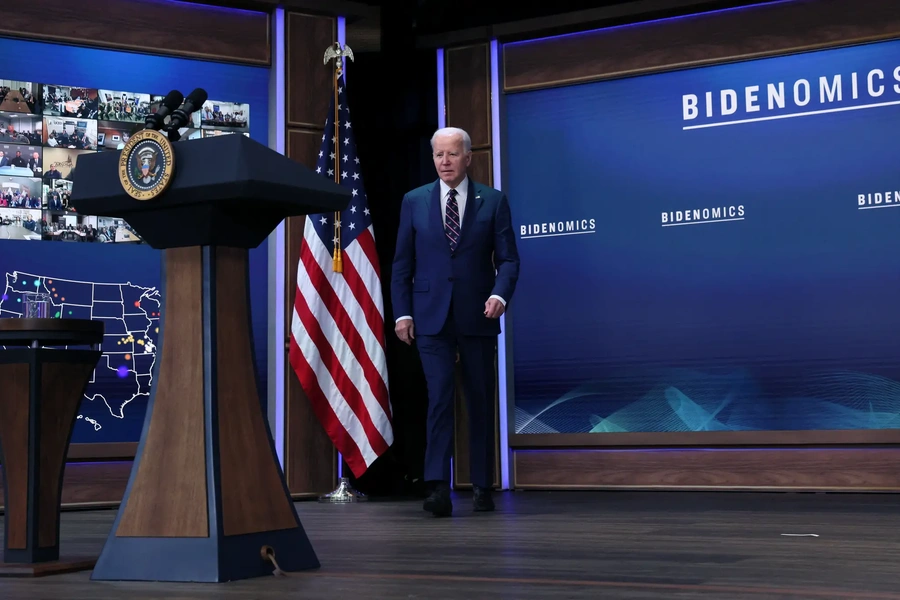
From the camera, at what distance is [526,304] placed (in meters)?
5.21

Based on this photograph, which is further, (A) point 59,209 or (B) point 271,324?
(B) point 271,324

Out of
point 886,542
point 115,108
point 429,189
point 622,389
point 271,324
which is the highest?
point 115,108

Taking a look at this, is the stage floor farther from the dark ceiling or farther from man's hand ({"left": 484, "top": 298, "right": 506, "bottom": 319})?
the dark ceiling

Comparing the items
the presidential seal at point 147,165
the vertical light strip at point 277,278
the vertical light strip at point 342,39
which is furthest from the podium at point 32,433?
the vertical light strip at point 342,39

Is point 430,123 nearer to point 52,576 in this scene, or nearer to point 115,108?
point 115,108

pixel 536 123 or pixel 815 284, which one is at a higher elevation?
pixel 536 123

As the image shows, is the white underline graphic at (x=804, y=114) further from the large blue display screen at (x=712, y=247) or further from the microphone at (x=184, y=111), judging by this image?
the microphone at (x=184, y=111)

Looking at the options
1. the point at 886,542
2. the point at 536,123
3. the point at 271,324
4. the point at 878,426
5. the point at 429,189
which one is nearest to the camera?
the point at 886,542

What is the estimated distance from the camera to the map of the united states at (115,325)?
450 cm

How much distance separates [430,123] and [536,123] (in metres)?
0.56

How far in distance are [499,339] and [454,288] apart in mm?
1425

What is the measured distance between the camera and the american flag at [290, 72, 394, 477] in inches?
188

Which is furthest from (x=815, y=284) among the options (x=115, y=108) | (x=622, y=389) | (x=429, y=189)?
(x=115, y=108)

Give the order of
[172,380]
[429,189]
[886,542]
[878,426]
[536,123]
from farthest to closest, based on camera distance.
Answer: [536,123] → [878,426] → [429,189] → [886,542] → [172,380]
